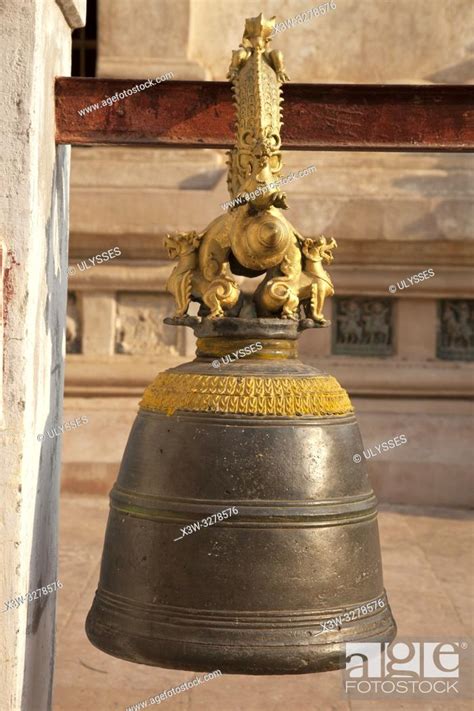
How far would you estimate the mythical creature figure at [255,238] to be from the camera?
2.53m

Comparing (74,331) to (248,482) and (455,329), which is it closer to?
(455,329)

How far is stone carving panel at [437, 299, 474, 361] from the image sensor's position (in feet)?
22.9

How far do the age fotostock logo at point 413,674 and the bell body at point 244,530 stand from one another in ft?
4.78

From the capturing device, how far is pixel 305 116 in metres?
2.88

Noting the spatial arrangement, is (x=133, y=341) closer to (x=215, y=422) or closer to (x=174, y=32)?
(x=174, y=32)

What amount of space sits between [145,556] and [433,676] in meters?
1.93

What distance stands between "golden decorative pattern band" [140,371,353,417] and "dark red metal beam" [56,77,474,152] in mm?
642

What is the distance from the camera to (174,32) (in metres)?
6.89

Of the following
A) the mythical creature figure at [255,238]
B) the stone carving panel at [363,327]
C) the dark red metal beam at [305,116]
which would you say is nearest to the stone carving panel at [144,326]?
the stone carving panel at [363,327]

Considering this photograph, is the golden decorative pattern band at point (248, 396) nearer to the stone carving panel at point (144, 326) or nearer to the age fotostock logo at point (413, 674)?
the age fotostock logo at point (413, 674)

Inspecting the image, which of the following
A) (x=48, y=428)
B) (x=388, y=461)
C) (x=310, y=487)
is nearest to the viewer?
(x=310, y=487)

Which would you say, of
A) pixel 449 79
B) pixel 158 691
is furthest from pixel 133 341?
pixel 158 691

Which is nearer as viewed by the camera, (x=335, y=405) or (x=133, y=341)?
(x=335, y=405)

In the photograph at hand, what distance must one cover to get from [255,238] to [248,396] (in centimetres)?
35
